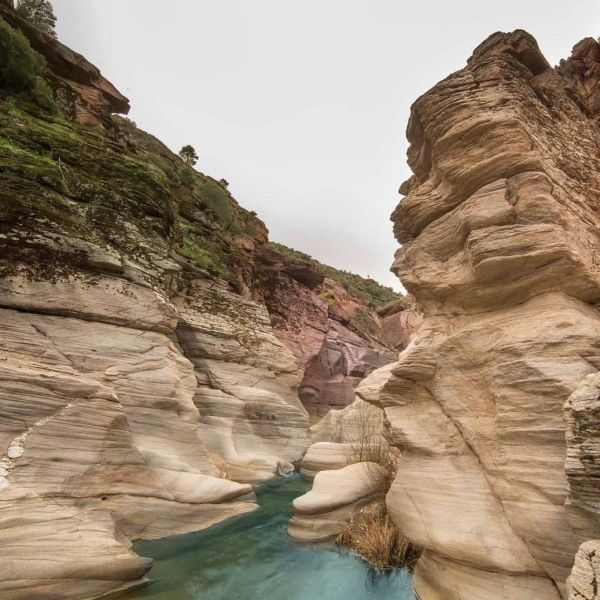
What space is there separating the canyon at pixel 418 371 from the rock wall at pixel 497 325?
0.11 feet

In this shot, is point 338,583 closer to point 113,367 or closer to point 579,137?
point 113,367

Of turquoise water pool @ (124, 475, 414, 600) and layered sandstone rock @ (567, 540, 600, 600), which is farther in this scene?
turquoise water pool @ (124, 475, 414, 600)

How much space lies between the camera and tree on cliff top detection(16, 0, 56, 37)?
2872 centimetres

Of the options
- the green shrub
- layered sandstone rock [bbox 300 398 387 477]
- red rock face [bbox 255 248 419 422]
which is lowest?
layered sandstone rock [bbox 300 398 387 477]

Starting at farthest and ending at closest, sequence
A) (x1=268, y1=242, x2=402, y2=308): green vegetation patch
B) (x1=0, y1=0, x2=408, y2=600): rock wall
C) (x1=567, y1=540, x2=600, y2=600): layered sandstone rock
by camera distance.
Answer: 1. (x1=268, y1=242, x2=402, y2=308): green vegetation patch
2. (x1=0, y1=0, x2=408, y2=600): rock wall
3. (x1=567, y1=540, x2=600, y2=600): layered sandstone rock

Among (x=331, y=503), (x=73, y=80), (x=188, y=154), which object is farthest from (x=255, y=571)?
(x=188, y=154)

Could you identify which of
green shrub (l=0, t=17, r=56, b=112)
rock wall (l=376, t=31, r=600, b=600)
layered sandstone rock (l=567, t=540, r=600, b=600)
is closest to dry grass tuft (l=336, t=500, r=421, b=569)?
rock wall (l=376, t=31, r=600, b=600)

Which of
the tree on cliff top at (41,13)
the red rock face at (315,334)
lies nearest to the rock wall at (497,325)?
the red rock face at (315,334)

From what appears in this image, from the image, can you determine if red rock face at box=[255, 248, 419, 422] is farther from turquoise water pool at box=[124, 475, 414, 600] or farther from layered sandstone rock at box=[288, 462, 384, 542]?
turquoise water pool at box=[124, 475, 414, 600]

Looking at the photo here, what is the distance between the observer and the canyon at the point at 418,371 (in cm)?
551

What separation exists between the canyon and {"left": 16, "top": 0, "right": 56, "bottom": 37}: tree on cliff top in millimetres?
21871

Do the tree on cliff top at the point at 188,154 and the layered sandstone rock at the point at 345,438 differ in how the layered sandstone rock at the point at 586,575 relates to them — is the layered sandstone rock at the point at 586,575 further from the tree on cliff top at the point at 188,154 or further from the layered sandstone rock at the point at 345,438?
the tree on cliff top at the point at 188,154

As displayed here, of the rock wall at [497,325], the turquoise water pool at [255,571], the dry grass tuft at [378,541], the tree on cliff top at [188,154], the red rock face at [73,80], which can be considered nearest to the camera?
the rock wall at [497,325]

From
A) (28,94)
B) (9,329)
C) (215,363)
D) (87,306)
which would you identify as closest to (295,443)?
(215,363)
